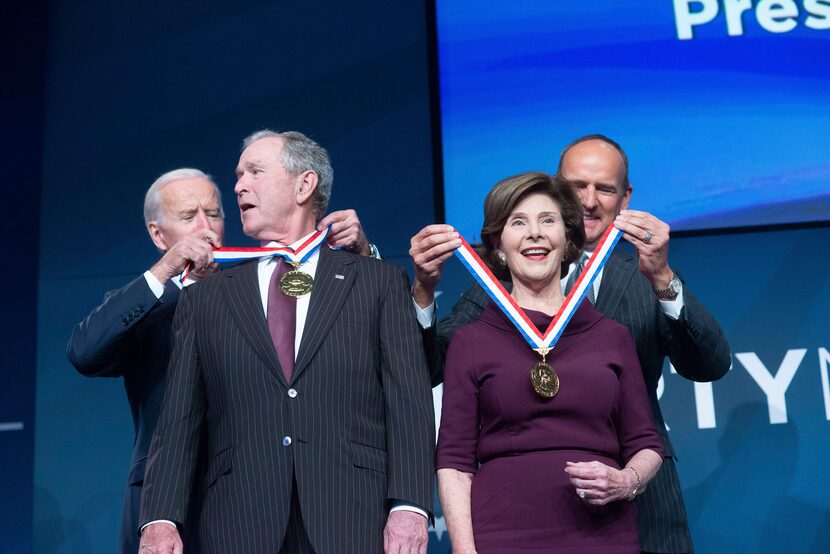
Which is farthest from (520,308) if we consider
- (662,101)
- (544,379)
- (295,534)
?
(662,101)

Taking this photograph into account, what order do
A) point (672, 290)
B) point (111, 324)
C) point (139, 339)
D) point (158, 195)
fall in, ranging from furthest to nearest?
point (158, 195) → point (139, 339) → point (111, 324) → point (672, 290)

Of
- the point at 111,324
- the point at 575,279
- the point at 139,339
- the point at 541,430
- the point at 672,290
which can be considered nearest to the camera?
the point at 541,430

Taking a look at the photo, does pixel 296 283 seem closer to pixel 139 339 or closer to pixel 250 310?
pixel 250 310

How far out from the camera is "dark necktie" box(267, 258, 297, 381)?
7.27 ft

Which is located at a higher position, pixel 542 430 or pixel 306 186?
pixel 306 186

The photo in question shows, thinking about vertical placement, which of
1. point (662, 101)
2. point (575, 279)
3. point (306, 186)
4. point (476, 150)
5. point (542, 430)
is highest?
point (662, 101)

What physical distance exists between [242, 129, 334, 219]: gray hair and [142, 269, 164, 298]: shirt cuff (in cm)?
43

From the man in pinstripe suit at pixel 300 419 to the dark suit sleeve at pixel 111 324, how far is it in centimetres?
25

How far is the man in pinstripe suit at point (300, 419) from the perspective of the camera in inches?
83.4

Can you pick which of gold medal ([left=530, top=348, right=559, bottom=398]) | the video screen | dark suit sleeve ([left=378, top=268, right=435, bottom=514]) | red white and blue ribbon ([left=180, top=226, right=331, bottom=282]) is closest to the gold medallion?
gold medal ([left=530, top=348, right=559, bottom=398])

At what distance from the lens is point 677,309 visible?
2332 millimetres

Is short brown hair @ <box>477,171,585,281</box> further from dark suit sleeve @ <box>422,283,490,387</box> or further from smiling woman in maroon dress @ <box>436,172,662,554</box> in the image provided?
dark suit sleeve @ <box>422,283,490,387</box>

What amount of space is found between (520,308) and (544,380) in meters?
0.20

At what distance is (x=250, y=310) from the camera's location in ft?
7.48
